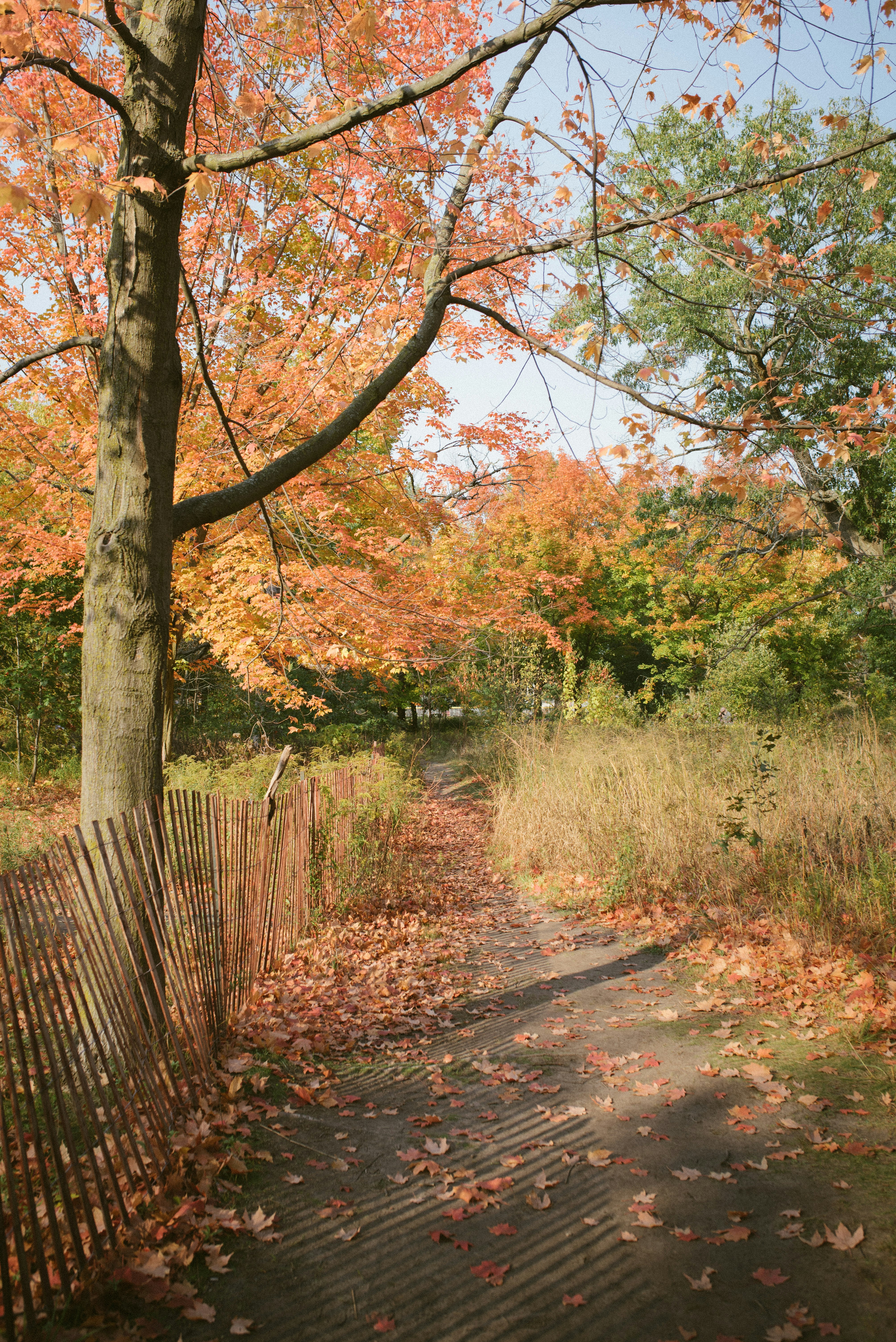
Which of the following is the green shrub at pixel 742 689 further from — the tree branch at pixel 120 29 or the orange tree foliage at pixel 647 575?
the tree branch at pixel 120 29

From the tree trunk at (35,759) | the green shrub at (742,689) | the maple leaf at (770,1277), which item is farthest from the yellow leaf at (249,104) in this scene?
the tree trunk at (35,759)

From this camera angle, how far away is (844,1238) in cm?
294

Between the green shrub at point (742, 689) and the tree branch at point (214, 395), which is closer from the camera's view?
the tree branch at point (214, 395)

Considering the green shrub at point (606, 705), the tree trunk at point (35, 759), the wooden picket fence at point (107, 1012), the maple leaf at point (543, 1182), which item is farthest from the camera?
the green shrub at point (606, 705)

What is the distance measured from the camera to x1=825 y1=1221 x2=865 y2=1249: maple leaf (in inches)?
115

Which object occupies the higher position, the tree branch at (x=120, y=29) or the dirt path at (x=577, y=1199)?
the tree branch at (x=120, y=29)

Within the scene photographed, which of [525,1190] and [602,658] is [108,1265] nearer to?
[525,1190]

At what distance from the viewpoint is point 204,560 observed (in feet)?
38.2

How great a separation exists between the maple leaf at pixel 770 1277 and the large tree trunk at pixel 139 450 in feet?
10.8

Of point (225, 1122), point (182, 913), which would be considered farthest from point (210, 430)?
point (225, 1122)

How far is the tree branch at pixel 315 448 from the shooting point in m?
4.53

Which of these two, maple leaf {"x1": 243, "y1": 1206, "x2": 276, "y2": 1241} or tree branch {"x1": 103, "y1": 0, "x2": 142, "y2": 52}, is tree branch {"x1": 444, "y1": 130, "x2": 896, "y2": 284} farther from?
maple leaf {"x1": 243, "y1": 1206, "x2": 276, "y2": 1241}

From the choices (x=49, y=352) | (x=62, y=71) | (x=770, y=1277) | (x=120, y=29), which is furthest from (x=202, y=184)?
(x=770, y=1277)

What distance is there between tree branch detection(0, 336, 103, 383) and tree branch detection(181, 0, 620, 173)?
105cm
